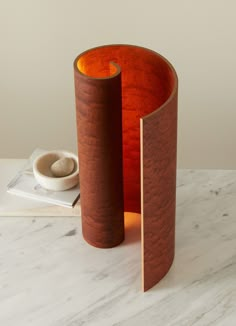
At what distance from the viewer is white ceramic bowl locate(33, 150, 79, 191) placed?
130 cm

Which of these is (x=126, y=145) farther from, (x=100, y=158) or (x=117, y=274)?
(x=117, y=274)

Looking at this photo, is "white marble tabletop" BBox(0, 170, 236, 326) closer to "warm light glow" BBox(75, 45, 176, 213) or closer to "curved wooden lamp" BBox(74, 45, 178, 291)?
"curved wooden lamp" BBox(74, 45, 178, 291)

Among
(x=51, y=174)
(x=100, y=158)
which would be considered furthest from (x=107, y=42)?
(x=100, y=158)

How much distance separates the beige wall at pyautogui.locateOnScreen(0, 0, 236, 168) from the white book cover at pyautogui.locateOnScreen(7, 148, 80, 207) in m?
0.64

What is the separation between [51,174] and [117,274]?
246 mm

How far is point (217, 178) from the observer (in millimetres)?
1391

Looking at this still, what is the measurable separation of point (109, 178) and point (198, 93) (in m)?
0.90

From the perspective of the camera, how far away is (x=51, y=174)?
4.36ft

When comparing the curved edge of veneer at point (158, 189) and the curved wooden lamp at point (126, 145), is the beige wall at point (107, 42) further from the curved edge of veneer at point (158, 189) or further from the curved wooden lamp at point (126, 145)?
the curved edge of veneer at point (158, 189)

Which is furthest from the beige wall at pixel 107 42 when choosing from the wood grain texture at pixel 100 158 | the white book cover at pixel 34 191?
the wood grain texture at pixel 100 158

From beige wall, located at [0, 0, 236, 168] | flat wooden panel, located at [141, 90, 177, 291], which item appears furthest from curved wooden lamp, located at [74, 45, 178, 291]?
beige wall, located at [0, 0, 236, 168]

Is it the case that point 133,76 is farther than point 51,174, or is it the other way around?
point 51,174

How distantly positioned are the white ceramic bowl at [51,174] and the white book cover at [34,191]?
0.04 ft

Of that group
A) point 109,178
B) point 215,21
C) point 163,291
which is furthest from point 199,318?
point 215,21
